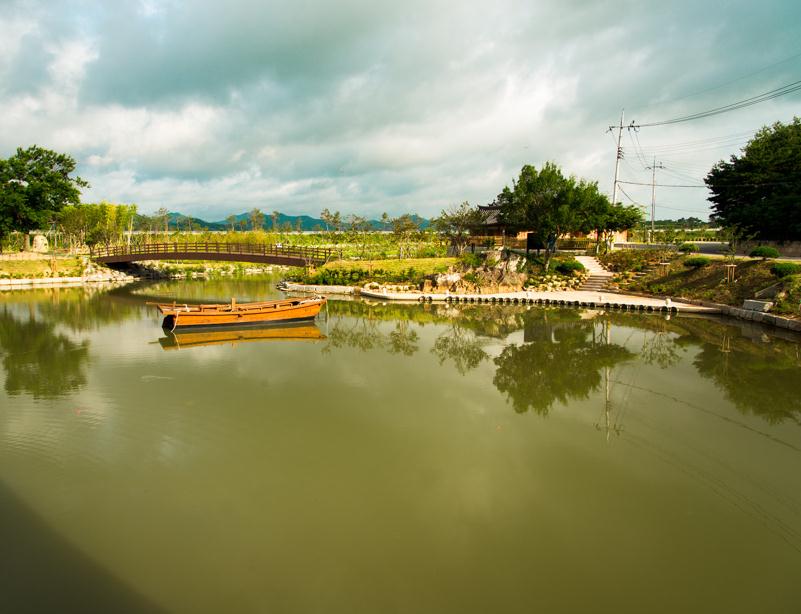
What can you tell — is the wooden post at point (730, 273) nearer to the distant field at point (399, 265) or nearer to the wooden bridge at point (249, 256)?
the distant field at point (399, 265)

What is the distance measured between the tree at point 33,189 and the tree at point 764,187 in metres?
68.9

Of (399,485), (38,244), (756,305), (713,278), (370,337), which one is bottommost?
(399,485)

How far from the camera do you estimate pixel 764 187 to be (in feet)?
129

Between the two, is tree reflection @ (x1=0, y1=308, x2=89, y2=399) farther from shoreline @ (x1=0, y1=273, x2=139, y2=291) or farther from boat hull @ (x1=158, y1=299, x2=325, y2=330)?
shoreline @ (x1=0, y1=273, x2=139, y2=291)

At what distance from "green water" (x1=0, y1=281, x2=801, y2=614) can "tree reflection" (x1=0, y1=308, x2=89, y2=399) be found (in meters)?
0.16

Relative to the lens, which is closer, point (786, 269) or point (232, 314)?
point (232, 314)

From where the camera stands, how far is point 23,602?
5613 millimetres

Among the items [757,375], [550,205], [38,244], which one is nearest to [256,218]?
[38,244]

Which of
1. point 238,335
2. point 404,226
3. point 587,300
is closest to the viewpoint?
point 238,335

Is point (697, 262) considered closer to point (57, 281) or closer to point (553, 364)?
point (553, 364)

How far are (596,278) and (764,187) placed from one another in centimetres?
1816

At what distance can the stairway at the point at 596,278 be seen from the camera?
36000mm

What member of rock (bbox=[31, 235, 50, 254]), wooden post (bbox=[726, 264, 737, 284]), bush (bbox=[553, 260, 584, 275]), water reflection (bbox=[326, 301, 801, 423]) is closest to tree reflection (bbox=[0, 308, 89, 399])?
water reflection (bbox=[326, 301, 801, 423])

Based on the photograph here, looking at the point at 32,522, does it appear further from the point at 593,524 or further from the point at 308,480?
the point at 593,524
